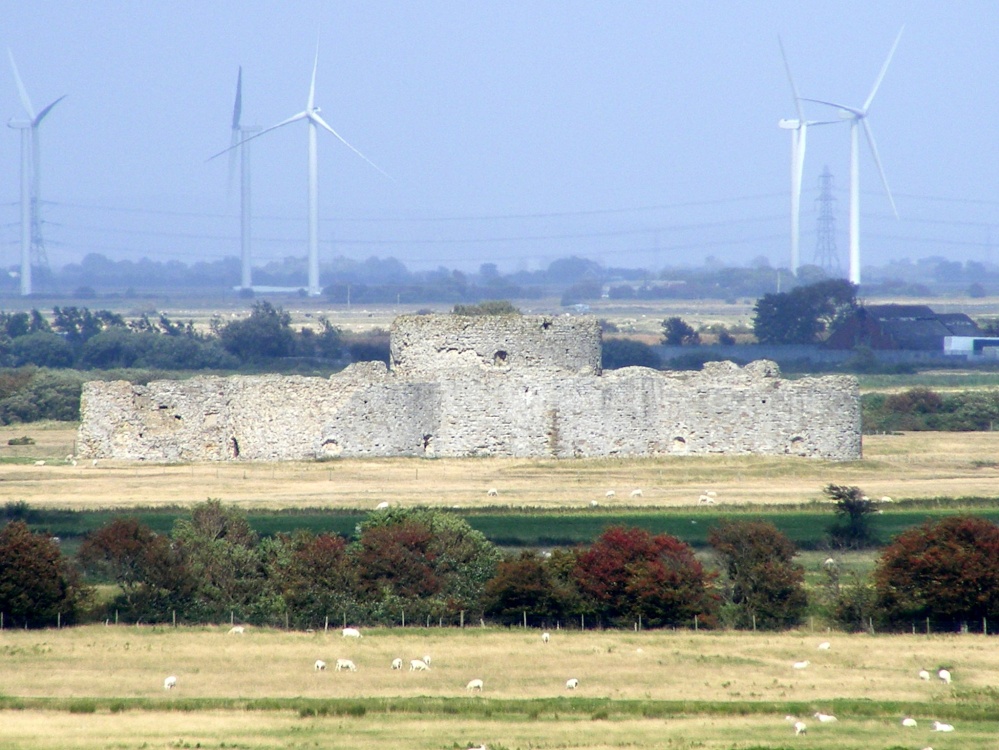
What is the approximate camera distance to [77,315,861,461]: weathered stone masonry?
34.8 meters

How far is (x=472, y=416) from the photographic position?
35438mm

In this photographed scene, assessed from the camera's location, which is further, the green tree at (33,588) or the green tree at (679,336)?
the green tree at (679,336)

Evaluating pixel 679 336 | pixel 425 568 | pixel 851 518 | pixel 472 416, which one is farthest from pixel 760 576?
pixel 679 336

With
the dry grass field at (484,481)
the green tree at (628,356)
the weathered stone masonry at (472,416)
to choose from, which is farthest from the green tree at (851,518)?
the green tree at (628,356)

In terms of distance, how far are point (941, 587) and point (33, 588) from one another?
12.3m

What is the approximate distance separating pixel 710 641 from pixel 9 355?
206ft

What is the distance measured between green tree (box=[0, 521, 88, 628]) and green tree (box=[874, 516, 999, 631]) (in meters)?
11.1

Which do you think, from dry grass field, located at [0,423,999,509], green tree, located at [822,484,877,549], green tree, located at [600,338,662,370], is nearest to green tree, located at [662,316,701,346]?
green tree, located at [600,338,662,370]

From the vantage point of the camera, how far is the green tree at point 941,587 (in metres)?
22.9

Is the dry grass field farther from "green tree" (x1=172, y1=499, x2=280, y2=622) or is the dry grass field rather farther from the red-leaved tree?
the red-leaved tree

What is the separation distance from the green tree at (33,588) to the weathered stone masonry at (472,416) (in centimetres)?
1218

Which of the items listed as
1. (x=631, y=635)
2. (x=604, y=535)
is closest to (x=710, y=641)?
(x=631, y=635)

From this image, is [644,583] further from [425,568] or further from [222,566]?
[222,566]

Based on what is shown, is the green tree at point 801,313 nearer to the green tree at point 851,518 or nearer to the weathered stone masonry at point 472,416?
the weathered stone masonry at point 472,416
